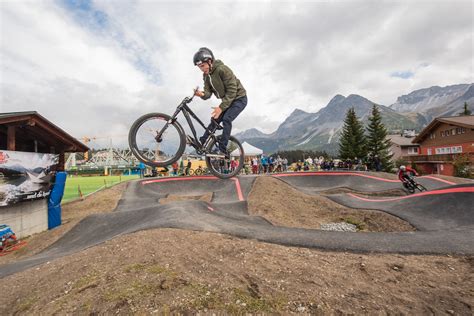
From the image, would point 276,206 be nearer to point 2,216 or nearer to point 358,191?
point 358,191

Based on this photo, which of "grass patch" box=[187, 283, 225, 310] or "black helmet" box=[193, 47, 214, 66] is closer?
"grass patch" box=[187, 283, 225, 310]

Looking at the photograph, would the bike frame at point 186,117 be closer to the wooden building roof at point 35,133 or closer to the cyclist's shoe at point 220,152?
the cyclist's shoe at point 220,152

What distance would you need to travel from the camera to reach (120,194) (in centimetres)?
1738

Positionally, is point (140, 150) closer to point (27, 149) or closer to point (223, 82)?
point (223, 82)

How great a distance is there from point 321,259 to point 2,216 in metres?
13.3

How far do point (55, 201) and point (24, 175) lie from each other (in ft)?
8.35

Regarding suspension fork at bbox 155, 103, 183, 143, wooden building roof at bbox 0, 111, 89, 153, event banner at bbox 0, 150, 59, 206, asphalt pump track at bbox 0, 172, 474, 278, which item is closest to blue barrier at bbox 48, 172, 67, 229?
event banner at bbox 0, 150, 59, 206

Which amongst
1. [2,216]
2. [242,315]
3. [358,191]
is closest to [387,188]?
[358,191]

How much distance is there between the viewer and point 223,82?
5711 millimetres

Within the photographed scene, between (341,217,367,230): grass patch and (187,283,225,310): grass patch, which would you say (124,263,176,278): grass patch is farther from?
(341,217,367,230): grass patch

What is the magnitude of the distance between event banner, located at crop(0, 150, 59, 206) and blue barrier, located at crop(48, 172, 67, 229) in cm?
32

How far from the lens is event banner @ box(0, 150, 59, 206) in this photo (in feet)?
32.9

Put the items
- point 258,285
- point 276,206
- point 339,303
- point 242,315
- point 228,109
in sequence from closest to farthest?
1. point 242,315
2. point 339,303
3. point 258,285
4. point 228,109
5. point 276,206

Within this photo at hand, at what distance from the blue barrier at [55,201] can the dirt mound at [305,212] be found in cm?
1038
